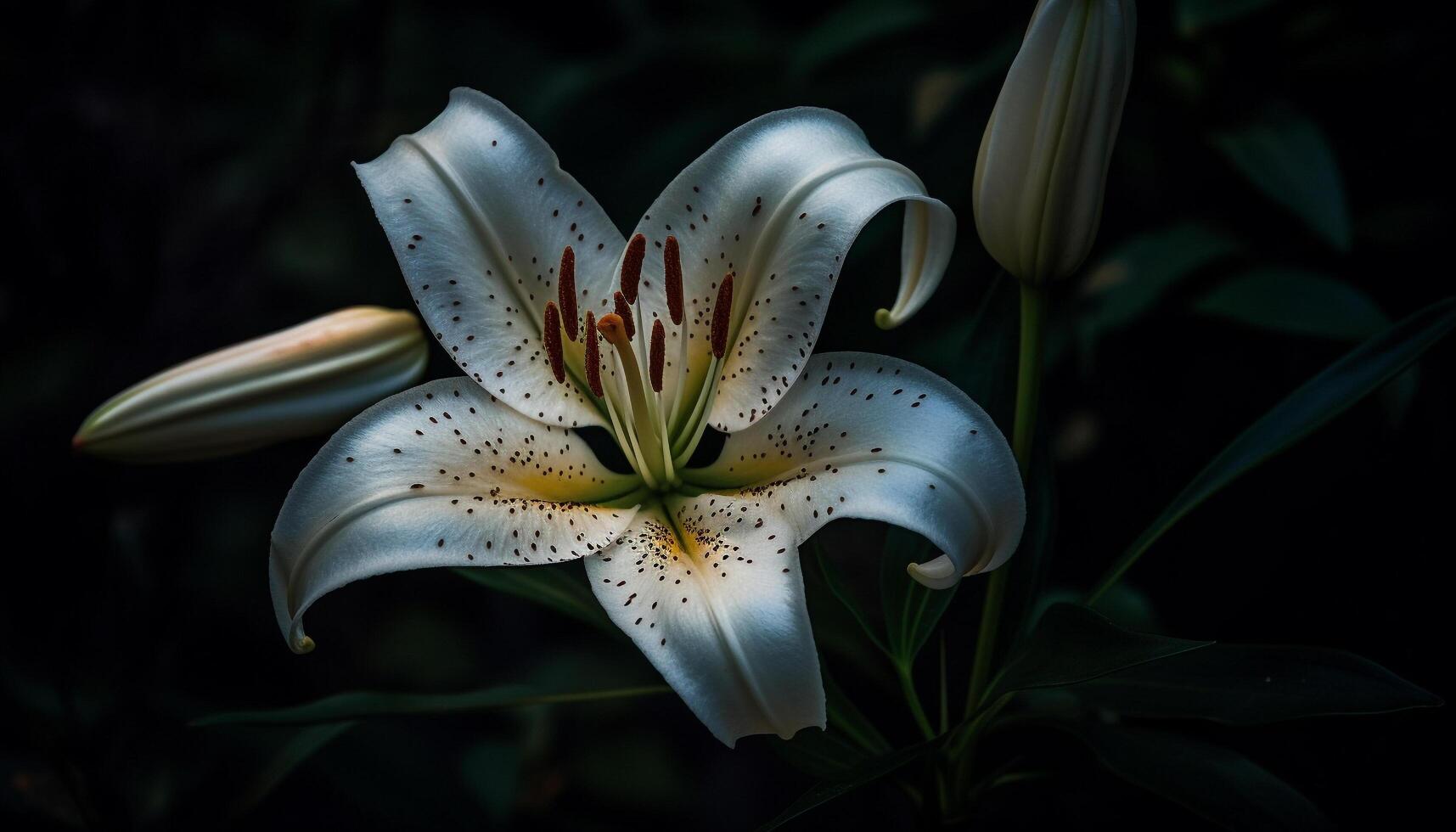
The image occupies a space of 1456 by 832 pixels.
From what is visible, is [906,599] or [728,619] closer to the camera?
[728,619]

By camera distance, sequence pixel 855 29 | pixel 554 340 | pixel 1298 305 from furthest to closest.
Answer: pixel 855 29
pixel 1298 305
pixel 554 340

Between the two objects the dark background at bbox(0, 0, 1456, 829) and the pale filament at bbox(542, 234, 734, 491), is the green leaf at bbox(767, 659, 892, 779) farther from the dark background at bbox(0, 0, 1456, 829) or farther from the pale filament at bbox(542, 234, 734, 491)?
the pale filament at bbox(542, 234, 734, 491)

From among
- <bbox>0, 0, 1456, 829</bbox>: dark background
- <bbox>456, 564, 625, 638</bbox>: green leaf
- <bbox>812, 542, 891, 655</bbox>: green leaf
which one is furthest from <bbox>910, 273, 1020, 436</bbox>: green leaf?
<bbox>456, 564, 625, 638</bbox>: green leaf

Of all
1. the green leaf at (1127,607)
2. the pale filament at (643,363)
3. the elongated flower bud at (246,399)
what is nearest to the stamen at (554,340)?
the pale filament at (643,363)

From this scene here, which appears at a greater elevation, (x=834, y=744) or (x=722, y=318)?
(x=722, y=318)

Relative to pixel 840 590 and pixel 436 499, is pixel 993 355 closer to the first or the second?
pixel 840 590

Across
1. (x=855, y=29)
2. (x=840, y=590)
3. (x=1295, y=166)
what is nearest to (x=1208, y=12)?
(x=1295, y=166)

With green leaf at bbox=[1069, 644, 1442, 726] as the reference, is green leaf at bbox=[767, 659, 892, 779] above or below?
below
